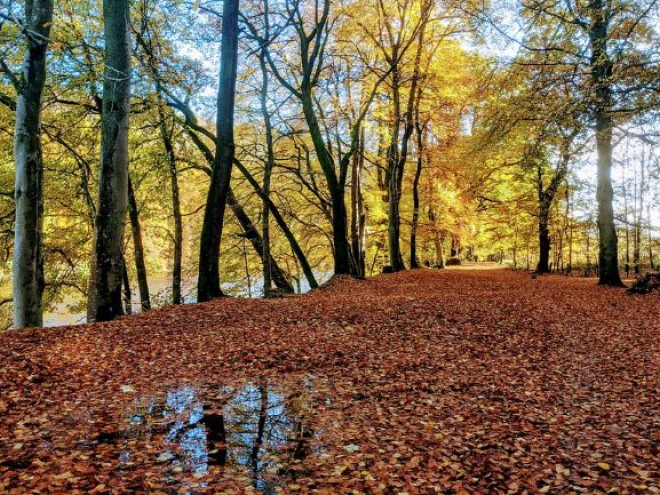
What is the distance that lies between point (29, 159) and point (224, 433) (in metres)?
5.77

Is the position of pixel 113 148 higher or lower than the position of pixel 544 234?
higher

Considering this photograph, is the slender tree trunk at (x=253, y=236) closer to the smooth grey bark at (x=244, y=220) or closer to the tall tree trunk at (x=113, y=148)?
the smooth grey bark at (x=244, y=220)

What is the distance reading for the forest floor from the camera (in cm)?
347

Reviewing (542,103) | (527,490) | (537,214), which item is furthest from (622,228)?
(527,490)

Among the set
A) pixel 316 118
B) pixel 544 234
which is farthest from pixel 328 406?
pixel 544 234

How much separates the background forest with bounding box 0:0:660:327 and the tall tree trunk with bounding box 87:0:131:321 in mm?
25

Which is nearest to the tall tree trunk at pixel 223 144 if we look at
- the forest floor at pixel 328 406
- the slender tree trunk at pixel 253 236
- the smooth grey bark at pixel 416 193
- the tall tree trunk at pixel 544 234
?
the forest floor at pixel 328 406

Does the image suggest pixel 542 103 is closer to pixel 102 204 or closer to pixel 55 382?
pixel 102 204

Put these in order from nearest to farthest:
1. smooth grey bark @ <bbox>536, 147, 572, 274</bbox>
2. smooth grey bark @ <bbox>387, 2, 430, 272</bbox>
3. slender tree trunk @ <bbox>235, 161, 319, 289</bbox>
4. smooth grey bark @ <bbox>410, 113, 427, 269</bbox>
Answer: slender tree trunk @ <bbox>235, 161, 319, 289</bbox>
smooth grey bark @ <bbox>536, 147, 572, 274</bbox>
smooth grey bark @ <bbox>387, 2, 430, 272</bbox>
smooth grey bark @ <bbox>410, 113, 427, 269</bbox>

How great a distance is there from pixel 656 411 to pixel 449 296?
22.7ft

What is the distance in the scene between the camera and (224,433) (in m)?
4.16

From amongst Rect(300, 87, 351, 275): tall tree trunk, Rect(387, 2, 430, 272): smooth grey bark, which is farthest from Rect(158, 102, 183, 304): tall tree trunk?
Rect(387, 2, 430, 272): smooth grey bark

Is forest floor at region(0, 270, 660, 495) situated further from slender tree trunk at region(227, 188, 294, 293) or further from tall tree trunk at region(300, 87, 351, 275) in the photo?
tall tree trunk at region(300, 87, 351, 275)

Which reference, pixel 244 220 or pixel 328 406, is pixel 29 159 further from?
pixel 244 220
